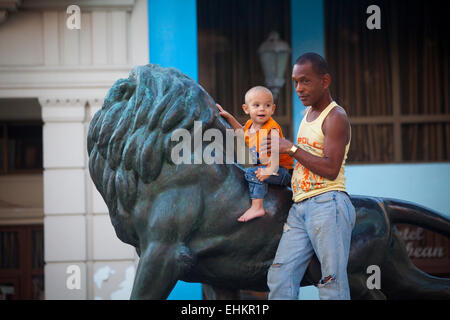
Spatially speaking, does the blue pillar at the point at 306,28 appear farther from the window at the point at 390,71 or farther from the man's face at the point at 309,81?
the man's face at the point at 309,81

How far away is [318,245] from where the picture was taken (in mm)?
2488

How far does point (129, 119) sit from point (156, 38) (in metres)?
3.49

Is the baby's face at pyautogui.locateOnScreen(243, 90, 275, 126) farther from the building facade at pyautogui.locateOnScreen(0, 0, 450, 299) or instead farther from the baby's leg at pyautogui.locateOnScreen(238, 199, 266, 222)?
the building facade at pyautogui.locateOnScreen(0, 0, 450, 299)

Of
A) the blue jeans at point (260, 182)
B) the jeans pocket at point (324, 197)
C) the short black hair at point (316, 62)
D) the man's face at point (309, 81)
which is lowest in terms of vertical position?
the jeans pocket at point (324, 197)

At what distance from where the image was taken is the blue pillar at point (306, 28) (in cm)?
659

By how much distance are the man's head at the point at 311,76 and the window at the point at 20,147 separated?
204 inches

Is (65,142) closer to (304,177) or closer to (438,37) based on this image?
(304,177)

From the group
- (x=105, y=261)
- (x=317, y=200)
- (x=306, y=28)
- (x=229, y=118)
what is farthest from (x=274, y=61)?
(x=317, y=200)

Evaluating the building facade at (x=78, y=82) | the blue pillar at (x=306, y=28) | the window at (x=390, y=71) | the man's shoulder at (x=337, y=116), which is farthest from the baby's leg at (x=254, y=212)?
the window at (x=390, y=71)

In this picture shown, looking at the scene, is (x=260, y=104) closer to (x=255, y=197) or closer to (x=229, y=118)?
(x=229, y=118)

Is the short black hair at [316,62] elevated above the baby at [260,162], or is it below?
above

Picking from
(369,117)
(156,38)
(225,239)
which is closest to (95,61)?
(156,38)

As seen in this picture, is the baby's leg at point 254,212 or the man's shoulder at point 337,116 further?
the baby's leg at point 254,212

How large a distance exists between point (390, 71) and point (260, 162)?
4610 mm
